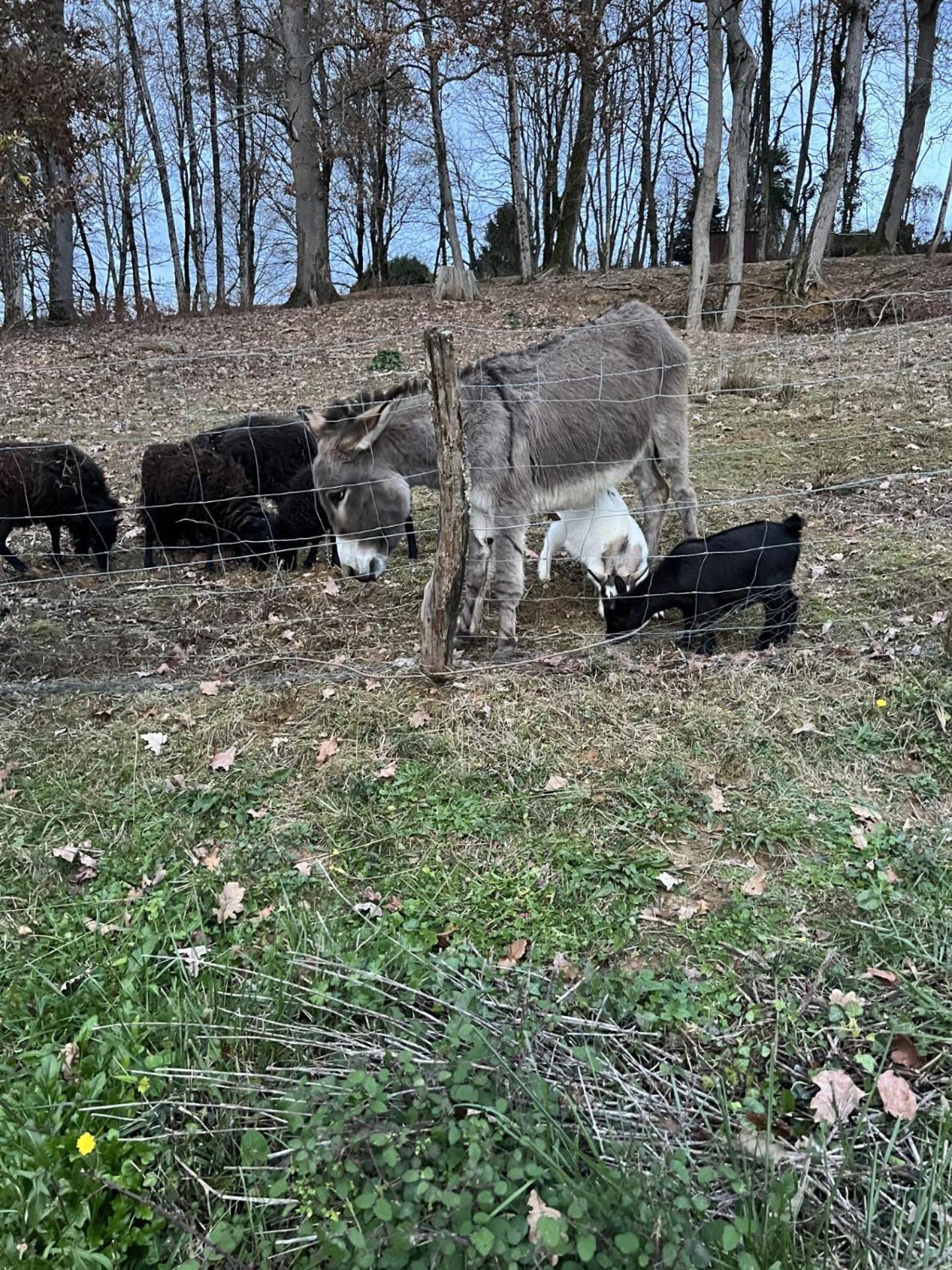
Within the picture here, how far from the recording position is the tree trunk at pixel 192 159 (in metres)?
26.2

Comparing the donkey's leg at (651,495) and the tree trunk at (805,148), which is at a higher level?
the tree trunk at (805,148)

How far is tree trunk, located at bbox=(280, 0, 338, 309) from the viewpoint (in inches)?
797

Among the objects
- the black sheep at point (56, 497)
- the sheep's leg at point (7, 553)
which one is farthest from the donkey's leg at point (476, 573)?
the sheep's leg at point (7, 553)

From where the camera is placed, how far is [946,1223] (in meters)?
1.79

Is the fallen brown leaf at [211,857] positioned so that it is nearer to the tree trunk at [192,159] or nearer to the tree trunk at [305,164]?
the tree trunk at [305,164]

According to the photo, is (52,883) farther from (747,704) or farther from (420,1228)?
(747,704)

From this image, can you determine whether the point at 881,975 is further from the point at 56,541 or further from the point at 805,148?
the point at 805,148

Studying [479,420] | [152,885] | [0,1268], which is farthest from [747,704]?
[0,1268]

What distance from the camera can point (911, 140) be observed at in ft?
78.8

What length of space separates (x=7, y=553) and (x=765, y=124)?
3249 centimetres

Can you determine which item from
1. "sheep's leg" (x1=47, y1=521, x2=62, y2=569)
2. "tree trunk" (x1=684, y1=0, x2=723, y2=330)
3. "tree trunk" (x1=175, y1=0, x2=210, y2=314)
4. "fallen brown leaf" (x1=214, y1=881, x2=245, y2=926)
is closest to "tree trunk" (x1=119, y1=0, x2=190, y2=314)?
"tree trunk" (x1=175, y1=0, x2=210, y2=314)

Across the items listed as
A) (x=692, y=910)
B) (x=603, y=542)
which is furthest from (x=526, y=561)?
(x=692, y=910)

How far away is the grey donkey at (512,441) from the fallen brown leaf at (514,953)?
2.23m

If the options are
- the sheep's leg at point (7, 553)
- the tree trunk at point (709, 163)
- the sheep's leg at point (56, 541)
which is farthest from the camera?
the tree trunk at point (709, 163)
